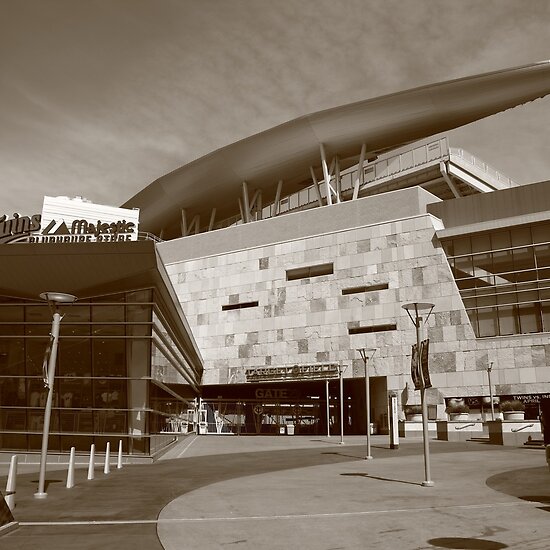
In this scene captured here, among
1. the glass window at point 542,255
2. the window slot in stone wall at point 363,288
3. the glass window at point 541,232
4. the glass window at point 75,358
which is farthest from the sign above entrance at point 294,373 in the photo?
the glass window at point 75,358

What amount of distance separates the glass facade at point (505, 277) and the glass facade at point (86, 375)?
29.9 meters

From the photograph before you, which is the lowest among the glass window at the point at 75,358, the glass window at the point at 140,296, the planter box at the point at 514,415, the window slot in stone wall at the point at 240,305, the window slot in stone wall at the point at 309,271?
the planter box at the point at 514,415

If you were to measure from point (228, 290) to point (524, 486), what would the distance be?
4514cm

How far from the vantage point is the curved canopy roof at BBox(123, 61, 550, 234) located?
184 feet

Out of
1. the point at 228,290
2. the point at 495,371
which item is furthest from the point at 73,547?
the point at 228,290

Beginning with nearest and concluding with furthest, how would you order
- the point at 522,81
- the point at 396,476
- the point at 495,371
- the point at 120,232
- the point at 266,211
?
the point at 396,476 → the point at 120,232 → the point at 495,371 → the point at 522,81 → the point at 266,211

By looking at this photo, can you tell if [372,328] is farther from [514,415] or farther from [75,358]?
[75,358]

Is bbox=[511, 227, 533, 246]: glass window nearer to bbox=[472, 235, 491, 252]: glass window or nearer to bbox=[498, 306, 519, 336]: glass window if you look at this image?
bbox=[472, 235, 491, 252]: glass window

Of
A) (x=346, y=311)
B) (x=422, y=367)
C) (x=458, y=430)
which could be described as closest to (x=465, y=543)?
(x=422, y=367)

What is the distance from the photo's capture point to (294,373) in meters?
53.0

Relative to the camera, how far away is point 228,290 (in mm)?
58719

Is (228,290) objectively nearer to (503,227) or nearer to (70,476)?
(503,227)

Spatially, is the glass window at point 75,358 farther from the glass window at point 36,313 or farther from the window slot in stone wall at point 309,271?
the window slot in stone wall at point 309,271

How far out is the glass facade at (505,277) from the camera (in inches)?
1793
